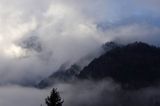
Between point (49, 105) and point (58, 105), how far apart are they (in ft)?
3.91

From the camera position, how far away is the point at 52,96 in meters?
71.7

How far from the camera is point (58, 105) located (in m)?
70.7

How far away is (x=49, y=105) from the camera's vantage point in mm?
70500

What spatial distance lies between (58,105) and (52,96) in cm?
171

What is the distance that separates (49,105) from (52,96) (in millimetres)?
1645
